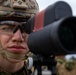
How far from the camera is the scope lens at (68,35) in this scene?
2.00 metres

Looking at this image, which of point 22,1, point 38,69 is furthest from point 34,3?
point 38,69

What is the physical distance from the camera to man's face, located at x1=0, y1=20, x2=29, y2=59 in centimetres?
296

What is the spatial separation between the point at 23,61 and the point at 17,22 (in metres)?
0.45

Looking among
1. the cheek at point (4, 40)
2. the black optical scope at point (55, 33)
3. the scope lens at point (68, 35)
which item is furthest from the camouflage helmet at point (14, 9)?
the scope lens at point (68, 35)

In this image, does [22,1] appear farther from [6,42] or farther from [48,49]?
[48,49]

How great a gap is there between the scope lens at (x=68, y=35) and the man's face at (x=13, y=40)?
99 centimetres

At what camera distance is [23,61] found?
3.31 meters

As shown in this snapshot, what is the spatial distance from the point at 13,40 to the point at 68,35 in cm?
105

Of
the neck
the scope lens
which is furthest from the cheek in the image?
the scope lens

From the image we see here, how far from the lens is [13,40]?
9.77 ft

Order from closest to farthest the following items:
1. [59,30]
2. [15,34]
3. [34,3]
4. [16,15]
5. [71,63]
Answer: [59,30] → [15,34] → [16,15] → [34,3] → [71,63]

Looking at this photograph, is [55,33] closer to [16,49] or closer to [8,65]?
[16,49]

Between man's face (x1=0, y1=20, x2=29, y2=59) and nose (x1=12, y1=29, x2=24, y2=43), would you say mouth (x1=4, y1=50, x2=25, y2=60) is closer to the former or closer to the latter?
man's face (x1=0, y1=20, x2=29, y2=59)

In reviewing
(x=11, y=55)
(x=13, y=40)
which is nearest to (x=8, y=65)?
(x=11, y=55)
